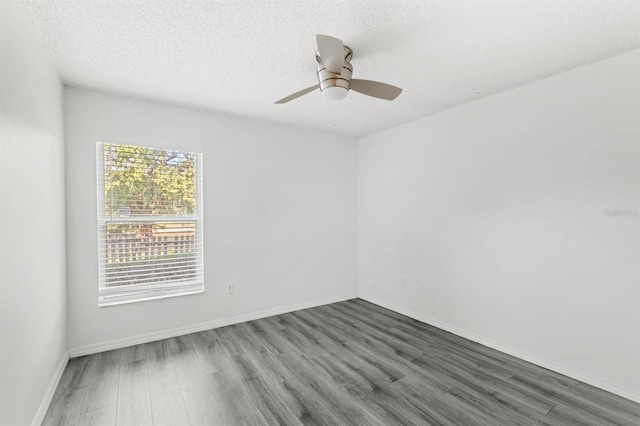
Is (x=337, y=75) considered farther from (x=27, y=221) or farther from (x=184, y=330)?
(x=184, y=330)

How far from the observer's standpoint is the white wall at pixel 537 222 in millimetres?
Answer: 2207

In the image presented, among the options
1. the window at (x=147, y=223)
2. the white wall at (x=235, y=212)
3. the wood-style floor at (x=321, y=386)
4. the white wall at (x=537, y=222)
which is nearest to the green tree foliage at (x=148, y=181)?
the window at (x=147, y=223)

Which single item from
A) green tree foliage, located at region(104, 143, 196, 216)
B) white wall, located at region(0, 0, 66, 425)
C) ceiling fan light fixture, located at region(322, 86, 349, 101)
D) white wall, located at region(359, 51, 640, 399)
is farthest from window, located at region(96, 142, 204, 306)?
white wall, located at region(359, 51, 640, 399)

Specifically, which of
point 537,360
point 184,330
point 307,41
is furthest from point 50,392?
point 537,360

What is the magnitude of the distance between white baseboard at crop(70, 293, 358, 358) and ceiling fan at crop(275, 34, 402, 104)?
2804 mm

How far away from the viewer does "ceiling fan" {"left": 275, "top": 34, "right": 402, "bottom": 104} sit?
1726 millimetres

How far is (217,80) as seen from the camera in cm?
260

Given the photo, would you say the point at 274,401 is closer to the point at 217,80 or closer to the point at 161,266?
the point at 161,266

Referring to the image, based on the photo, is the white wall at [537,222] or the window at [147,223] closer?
the white wall at [537,222]

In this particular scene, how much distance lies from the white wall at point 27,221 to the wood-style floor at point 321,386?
0.42 metres

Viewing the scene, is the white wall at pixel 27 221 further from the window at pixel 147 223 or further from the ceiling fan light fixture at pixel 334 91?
the ceiling fan light fixture at pixel 334 91

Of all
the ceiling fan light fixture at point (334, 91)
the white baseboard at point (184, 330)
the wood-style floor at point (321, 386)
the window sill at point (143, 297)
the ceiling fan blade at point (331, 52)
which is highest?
the ceiling fan blade at point (331, 52)

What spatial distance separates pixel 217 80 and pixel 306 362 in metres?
2.63

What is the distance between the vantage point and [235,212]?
358 cm
